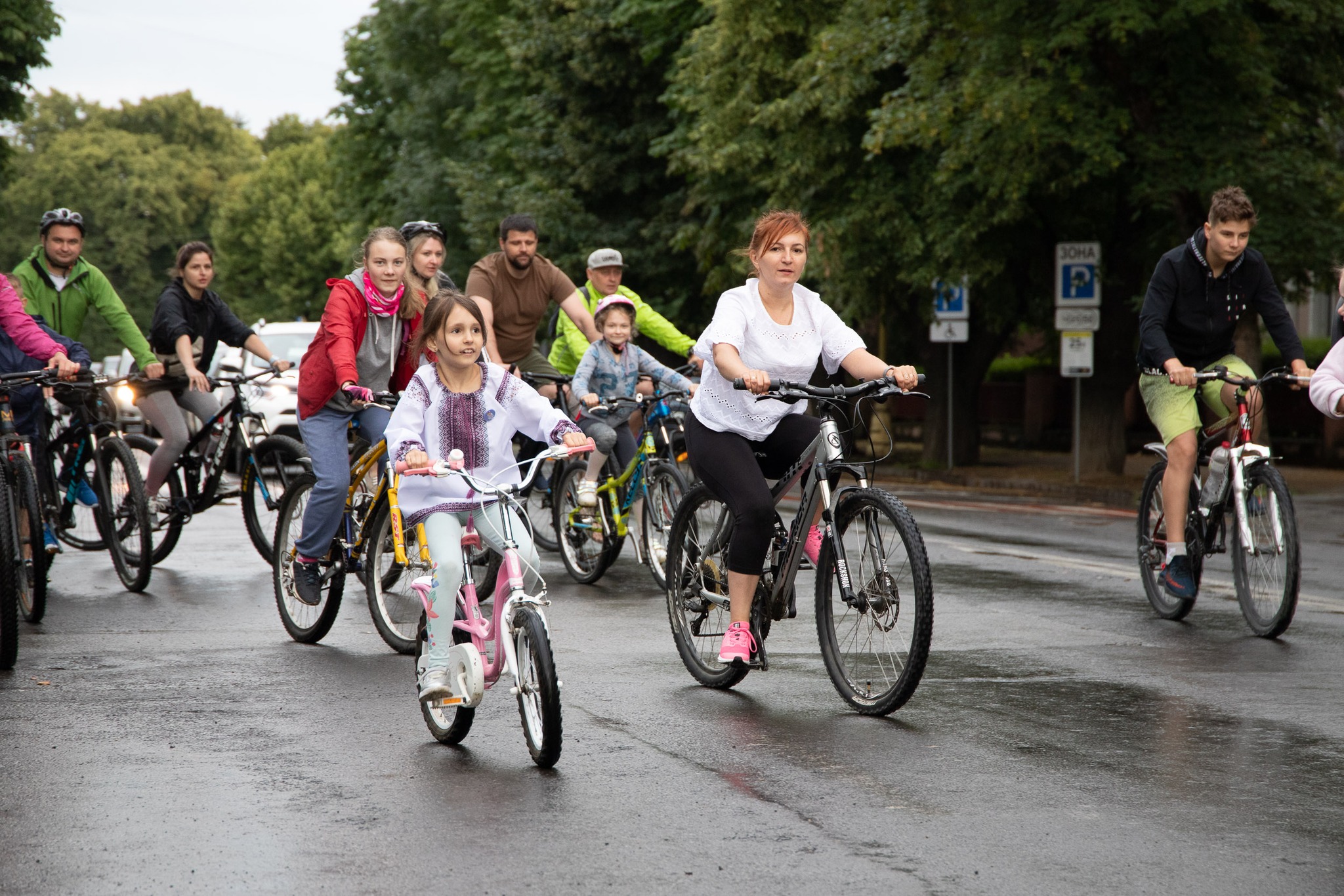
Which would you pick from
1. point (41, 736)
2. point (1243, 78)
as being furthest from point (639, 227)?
point (41, 736)

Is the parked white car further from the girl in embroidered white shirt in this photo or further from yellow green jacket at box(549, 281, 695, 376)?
the girl in embroidered white shirt

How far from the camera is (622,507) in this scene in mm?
10320

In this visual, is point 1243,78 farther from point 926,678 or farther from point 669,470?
point 926,678

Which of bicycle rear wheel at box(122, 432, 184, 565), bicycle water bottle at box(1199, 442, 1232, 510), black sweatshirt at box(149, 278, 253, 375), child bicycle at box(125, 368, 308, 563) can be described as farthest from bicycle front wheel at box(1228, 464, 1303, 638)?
bicycle rear wheel at box(122, 432, 184, 565)

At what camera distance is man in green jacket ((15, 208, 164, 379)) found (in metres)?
10.3

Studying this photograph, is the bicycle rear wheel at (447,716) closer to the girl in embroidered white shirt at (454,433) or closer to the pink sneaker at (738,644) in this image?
the girl in embroidered white shirt at (454,433)

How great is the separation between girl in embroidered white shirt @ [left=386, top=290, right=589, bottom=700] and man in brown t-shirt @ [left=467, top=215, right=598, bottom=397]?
15.2 ft

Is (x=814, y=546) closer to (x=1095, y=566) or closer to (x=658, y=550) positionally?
(x=658, y=550)

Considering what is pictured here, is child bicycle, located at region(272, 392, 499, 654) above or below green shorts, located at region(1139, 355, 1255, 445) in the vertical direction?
below

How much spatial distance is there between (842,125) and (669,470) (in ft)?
45.6

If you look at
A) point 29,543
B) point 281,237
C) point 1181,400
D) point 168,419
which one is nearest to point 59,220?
point 168,419

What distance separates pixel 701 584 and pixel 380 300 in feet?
7.29

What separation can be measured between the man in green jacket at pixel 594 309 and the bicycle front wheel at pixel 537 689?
17.5 feet

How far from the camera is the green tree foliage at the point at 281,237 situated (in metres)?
76.6
